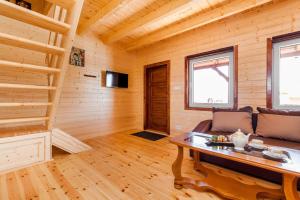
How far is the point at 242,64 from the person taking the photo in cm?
279

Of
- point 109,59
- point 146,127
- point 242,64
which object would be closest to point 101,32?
point 109,59

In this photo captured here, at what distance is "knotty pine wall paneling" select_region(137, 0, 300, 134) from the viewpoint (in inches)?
95.7

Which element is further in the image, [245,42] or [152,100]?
[152,100]

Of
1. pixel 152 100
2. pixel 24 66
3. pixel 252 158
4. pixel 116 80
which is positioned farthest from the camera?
pixel 152 100

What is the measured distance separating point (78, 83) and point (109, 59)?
1085 mm

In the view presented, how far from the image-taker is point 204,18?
278 cm

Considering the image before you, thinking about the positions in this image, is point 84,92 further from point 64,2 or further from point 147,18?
point 64,2

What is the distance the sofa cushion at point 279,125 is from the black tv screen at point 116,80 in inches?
126

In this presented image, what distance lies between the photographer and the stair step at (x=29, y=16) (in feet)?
4.52

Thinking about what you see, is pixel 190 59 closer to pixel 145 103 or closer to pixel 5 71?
pixel 145 103

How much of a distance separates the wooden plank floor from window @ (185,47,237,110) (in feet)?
4.47

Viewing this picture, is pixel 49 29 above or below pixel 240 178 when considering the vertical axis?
above

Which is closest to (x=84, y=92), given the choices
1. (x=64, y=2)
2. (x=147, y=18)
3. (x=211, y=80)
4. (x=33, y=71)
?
(x=33, y=71)

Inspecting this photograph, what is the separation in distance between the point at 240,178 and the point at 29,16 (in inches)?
116
